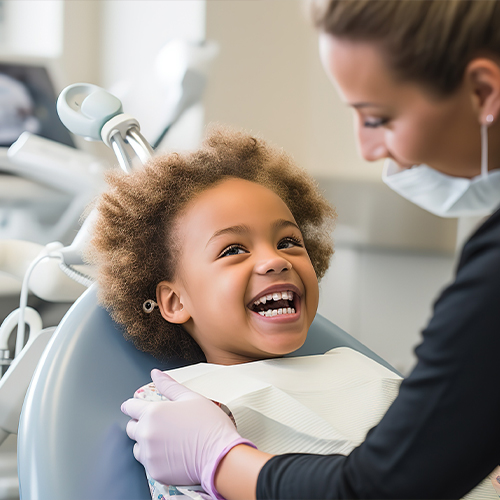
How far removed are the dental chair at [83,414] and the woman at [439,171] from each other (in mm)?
305

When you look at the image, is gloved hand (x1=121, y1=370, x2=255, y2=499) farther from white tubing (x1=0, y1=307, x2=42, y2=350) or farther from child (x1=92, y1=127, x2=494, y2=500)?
white tubing (x1=0, y1=307, x2=42, y2=350)

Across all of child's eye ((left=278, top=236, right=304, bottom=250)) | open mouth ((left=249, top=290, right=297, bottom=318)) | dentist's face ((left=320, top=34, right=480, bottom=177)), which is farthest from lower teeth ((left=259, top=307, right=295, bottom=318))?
dentist's face ((left=320, top=34, right=480, bottom=177))

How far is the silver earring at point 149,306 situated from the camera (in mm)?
900

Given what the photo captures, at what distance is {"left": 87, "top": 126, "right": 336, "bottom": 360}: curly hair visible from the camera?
89 cm

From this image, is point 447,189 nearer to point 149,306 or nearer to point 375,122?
point 375,122

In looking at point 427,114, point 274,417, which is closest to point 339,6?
point 427,114

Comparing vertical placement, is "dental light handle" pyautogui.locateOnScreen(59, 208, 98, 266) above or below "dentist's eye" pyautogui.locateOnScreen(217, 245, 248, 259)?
→ below

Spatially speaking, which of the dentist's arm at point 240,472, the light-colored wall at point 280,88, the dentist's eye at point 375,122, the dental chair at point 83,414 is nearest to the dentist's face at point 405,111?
the dentist's eye at point 375,122

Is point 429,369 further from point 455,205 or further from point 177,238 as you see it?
point 177,238

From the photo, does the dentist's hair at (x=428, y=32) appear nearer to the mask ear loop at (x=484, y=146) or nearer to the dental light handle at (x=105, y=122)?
the mask ear loop at (x=484, y=146)

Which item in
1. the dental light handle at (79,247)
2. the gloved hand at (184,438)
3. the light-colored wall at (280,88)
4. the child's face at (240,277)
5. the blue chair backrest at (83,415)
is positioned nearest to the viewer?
the gloved hand at (184,438)

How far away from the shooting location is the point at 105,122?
1.07 metres

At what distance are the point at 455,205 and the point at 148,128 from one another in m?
1.43

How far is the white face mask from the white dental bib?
1.01 ft
